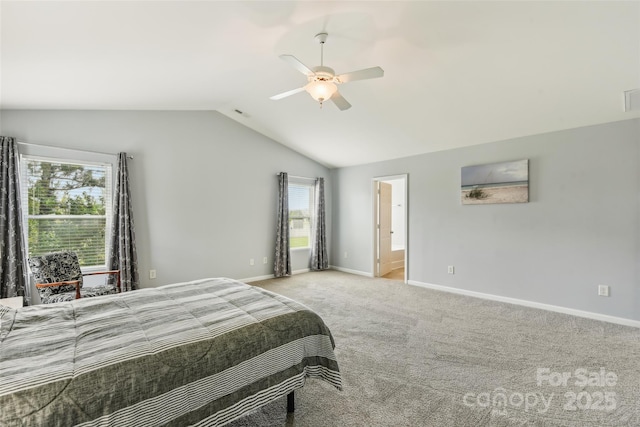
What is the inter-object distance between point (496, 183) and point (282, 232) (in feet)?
12.4

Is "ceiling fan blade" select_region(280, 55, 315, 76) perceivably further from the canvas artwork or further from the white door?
the white door

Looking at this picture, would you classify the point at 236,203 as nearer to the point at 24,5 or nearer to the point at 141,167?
the point at 141,167

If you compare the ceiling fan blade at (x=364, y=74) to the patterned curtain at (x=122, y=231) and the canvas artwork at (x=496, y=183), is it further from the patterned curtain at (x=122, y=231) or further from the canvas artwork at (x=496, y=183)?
the patterned curtain at (x=122, y=231)

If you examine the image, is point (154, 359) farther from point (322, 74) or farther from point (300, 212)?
point (300, 212)

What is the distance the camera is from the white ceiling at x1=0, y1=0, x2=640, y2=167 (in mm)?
2217

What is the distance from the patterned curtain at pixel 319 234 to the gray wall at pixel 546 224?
71.6 inches

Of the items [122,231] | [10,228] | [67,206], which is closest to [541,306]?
[122,231]

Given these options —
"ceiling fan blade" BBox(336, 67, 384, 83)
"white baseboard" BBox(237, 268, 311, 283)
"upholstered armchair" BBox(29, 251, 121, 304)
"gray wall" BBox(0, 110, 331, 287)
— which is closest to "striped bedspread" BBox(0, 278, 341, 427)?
"upholstered armchair" BBox(29, 251, 121, 304)

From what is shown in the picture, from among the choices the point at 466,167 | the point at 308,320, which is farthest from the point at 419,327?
the point at 466,167

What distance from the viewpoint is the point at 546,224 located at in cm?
400

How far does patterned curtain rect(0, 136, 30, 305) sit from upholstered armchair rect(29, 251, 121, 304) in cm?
36

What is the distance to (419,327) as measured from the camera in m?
3.41

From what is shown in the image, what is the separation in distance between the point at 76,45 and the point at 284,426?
10.5ft

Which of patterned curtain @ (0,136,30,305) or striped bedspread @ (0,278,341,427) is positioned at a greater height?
patterned curtain @ (0,136,30,305)
